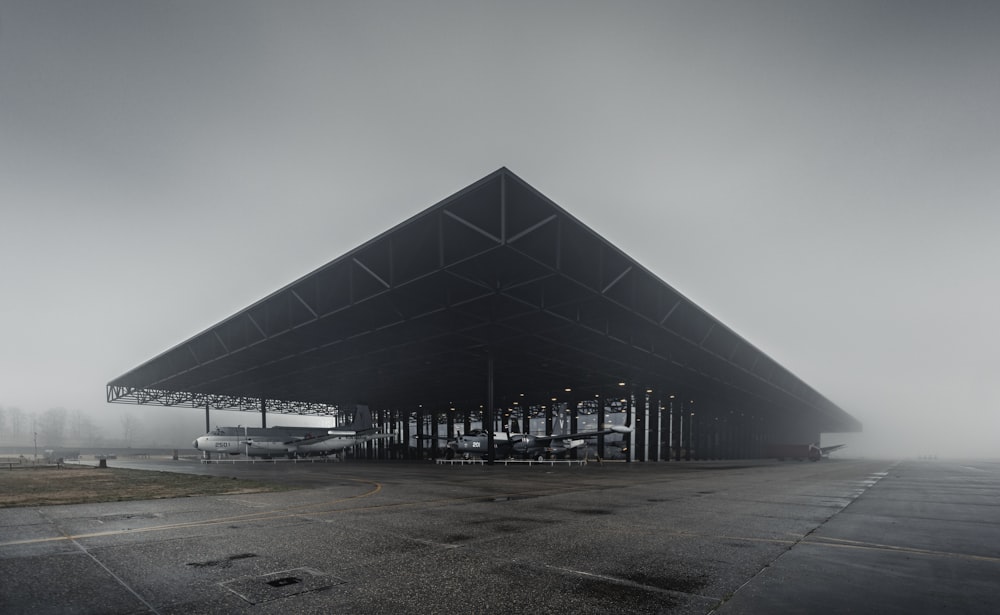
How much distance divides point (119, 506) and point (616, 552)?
14831 mm

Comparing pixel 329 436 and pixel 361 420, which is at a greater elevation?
pixel 361 420

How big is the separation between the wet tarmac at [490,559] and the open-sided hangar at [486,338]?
17.4 m

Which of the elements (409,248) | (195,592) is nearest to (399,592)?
(195,592)

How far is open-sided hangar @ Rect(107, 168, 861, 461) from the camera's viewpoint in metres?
30.3

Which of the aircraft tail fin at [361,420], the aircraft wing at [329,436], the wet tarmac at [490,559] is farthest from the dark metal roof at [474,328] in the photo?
the wet tarmac at [490,559]

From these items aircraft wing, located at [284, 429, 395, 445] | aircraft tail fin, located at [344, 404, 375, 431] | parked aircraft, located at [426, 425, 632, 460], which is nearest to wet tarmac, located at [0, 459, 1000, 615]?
parked aircraft, located at [426, 425, 632, 460]

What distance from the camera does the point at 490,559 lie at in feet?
27.3

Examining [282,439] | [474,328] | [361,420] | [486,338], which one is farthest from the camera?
[361,420]

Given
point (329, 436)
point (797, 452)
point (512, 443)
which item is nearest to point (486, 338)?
point (512, 443)

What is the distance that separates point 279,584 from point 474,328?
3843 centimetres

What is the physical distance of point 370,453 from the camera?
401ft

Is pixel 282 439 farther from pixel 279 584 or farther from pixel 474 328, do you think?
pixel 279 584

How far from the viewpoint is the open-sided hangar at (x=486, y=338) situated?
30281mm

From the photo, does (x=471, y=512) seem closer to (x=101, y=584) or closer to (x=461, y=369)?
(x=101, y=584)
